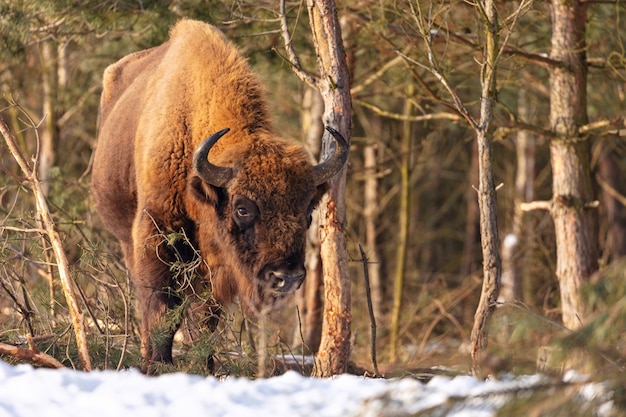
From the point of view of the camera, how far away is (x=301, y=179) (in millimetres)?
6789

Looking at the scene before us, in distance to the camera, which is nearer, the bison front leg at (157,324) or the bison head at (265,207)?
the bison head at (265,207)

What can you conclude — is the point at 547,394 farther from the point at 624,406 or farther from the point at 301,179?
the point at 301,179

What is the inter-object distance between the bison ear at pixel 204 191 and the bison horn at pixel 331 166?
0.77 metres

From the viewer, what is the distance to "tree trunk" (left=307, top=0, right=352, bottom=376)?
6906 mm

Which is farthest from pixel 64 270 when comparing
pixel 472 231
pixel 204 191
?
pixel 472 231

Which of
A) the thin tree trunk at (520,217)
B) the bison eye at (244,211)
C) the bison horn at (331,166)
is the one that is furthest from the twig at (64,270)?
the thin tree trunk at (520,217)

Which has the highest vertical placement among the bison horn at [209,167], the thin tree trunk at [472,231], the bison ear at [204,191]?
the bison horn at [209,167]

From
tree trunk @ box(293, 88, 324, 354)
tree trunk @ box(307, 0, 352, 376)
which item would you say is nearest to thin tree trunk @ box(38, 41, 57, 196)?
tree trunk @ box(293, 88, 324, 354)

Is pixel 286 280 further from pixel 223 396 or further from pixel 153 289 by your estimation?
pixel 223 396

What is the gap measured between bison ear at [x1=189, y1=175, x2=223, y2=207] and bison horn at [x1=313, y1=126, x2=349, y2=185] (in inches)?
30.2

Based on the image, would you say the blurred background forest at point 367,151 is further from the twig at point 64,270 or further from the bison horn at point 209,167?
the bison horn at point 209,167

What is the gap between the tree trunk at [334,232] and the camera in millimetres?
6906

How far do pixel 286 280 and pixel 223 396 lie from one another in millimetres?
2301

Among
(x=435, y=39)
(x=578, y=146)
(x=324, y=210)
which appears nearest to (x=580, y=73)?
(x=578, y=146)
